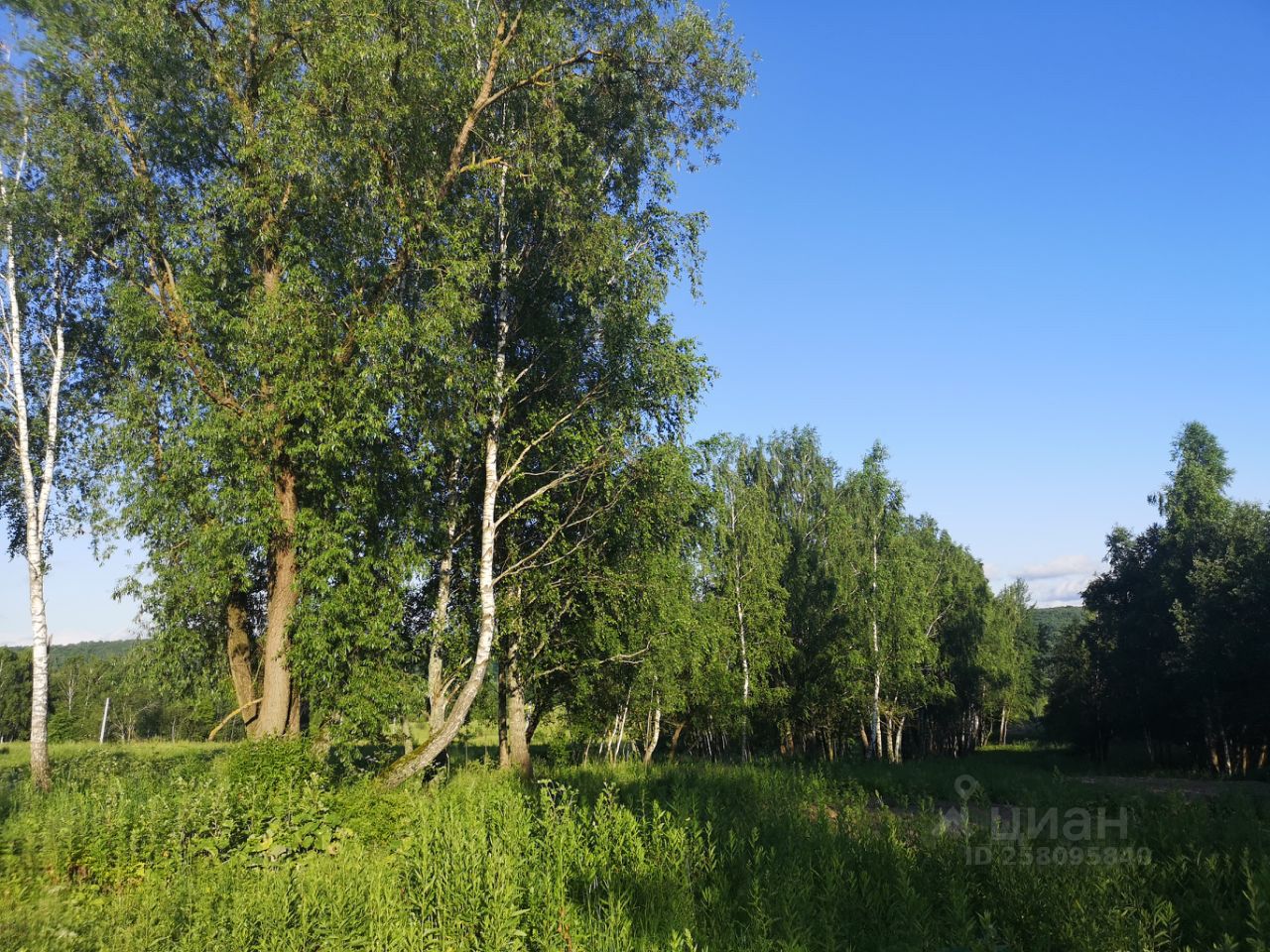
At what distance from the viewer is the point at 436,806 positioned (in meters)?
9.23

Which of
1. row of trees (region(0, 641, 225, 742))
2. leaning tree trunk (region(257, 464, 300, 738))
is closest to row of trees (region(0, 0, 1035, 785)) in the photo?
leaning tree trunk (region(257, 464, 300, 738))

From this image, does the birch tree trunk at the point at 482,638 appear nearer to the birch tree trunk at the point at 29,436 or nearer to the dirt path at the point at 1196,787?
the birch tree trunk at the point at 29,436

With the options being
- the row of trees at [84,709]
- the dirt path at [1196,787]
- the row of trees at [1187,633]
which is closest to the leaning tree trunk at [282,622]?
the dirt path at [1196,787]

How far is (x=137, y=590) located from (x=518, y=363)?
8.65m

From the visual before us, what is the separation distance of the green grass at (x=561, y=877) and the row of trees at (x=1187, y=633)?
844 inches

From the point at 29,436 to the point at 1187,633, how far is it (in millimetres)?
38447

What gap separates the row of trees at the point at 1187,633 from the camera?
1040 inches

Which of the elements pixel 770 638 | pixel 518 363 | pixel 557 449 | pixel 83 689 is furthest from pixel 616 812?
pixel 83 689

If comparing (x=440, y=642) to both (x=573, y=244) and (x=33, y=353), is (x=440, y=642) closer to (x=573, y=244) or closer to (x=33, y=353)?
(x=573, y=244)

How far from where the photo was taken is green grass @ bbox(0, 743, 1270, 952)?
5.22m

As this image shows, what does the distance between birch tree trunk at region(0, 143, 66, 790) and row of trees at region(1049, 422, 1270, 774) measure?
113ft

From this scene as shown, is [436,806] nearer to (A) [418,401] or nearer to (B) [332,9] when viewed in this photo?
(A) [418,401]

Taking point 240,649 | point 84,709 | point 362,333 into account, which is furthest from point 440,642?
point 84,709

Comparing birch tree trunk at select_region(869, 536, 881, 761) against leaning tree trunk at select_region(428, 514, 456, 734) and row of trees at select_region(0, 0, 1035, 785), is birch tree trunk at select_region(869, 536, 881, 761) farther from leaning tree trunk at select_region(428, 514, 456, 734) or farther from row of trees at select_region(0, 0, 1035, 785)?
leaning tree trunk at select_region(428, 514, 456, 734)
